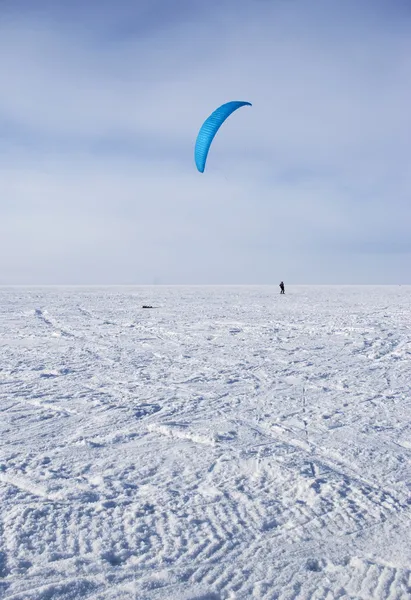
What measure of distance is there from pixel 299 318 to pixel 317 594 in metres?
13.8

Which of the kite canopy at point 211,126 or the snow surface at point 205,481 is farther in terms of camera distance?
the kite canopy at point 211,126

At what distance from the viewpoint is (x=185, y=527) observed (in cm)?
290

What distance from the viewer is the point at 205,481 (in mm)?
3535

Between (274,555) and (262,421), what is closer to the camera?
(274,555)

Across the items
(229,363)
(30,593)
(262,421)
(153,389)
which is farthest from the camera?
(229,363)

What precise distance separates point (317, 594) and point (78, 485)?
5.90 feet

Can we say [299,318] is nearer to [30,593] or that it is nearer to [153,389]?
[153,389]

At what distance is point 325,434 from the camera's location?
4.57 meters

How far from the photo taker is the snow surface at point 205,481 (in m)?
2.48

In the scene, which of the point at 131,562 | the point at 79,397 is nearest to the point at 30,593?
the point at 131,562

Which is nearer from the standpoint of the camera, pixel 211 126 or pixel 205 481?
pixel 205 481

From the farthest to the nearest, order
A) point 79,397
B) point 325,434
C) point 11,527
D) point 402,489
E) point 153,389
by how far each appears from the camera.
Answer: point 153,389
point 79,397
point 325,434
point 402,489
point 11,527

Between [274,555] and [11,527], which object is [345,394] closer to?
[274,555]

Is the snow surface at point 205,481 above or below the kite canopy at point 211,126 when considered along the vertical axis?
below
